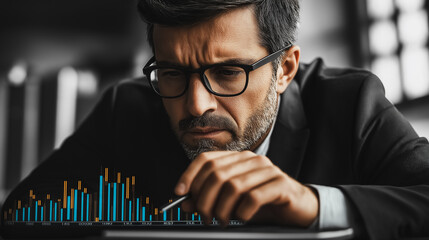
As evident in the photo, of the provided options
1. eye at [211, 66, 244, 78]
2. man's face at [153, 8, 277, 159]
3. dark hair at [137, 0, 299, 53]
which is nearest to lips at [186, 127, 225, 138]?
man's face at [153, 8, 277, 159]

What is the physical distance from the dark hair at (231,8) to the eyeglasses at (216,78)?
3.3 inches

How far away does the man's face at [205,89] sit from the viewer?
807mm

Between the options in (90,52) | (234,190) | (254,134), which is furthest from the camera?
(90,52)

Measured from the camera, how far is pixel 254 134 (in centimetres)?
92

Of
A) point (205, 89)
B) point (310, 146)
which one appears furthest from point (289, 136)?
point (205, 89)

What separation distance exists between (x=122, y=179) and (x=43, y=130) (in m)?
3.51

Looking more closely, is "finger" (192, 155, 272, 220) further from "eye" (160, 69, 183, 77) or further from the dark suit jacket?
"eye" (160, 69, 183, 77)

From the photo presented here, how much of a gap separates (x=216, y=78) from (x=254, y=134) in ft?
0.59

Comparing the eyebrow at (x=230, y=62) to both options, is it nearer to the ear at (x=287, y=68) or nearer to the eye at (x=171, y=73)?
the eye at (x=171, y=73)

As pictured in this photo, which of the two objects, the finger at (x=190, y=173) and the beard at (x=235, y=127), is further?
the beard at (x=235, y=127)

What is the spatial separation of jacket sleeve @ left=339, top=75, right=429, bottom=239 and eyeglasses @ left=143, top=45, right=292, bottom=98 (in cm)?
29

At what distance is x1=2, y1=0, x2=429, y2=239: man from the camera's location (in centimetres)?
53

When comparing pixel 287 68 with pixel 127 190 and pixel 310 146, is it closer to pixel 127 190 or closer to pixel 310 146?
pixel 310 146

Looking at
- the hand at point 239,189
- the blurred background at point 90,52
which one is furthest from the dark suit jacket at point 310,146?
the blurred background at point 90,52
